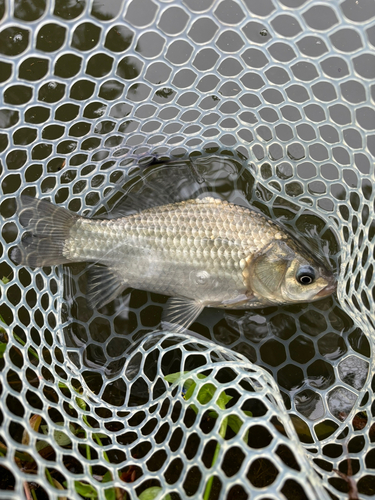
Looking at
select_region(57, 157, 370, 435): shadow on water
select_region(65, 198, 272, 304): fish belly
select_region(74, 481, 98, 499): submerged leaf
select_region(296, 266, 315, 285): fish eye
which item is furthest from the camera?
select_region(57, 157, 370, 435): shadow on water

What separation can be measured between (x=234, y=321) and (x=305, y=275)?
620 mm

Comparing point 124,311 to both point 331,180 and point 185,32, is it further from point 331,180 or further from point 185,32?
point 185,32

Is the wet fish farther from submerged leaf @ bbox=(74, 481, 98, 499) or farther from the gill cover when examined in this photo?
submerged leaf @ bbox=(74, 481, 98, 499)

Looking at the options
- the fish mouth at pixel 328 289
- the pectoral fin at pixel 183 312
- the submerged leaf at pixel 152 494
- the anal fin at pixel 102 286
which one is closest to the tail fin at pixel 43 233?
the anal fin at pixel 102 286

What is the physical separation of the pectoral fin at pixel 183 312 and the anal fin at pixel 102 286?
0.34 metres

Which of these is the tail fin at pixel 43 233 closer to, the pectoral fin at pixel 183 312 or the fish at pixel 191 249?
the fish at pixel 191 249

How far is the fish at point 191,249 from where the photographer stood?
2494 millimetres

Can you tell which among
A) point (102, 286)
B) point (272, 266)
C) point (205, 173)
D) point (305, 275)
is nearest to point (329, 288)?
point (305, 275)

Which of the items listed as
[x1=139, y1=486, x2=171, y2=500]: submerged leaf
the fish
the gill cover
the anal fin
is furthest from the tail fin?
[x1=139, y1=486, x2=171, y2=500]: submerged leaf

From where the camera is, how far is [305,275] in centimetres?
244

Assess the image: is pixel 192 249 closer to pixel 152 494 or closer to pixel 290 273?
pixel 290 273

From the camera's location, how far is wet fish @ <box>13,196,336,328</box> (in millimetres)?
2496

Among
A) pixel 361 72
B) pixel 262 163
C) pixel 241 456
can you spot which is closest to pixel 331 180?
pixel 262 163

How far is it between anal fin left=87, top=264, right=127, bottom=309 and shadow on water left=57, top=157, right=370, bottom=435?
9 cm
